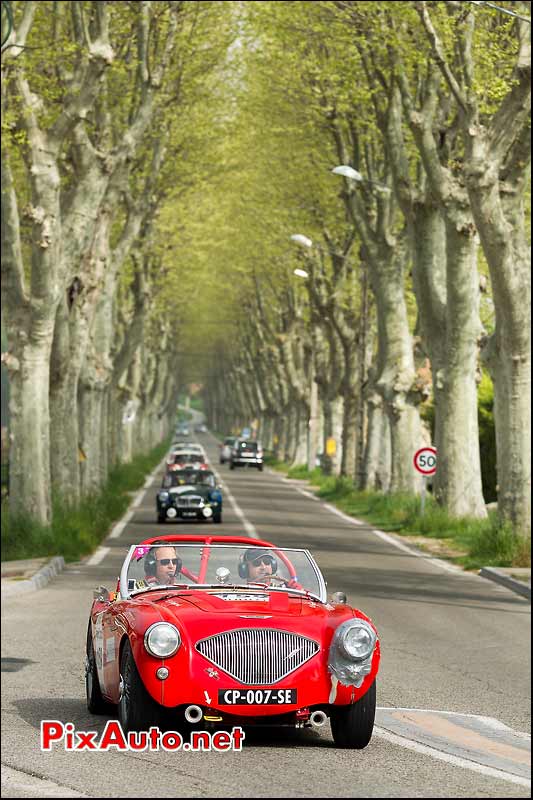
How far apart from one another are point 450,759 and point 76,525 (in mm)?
2625

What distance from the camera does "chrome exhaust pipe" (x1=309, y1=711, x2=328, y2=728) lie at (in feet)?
9.49

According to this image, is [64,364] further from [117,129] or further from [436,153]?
[117,129]

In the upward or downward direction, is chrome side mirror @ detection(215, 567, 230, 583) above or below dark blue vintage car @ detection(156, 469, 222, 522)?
below

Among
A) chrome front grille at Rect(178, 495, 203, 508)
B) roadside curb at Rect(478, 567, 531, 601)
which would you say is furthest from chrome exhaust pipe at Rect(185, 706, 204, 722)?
roadside curb at Rect(478, 567, 531, 601)

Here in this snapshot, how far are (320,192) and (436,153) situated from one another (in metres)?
34.0

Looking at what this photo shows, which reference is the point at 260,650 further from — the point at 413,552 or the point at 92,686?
the point at 413,552

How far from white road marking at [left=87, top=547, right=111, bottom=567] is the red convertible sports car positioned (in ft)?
3.74

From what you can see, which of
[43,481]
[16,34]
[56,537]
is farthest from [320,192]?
[56,537]

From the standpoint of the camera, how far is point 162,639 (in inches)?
121

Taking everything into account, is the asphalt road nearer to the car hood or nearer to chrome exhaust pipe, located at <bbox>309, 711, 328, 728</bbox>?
chrome exhaust pipe, located at <bbox>309, 711, 328, 728</bbox>

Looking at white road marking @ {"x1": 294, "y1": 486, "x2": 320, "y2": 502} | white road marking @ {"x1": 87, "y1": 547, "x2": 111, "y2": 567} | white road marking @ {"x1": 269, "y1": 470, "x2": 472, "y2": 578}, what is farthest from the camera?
white road marking @ {"x1": 294, "y1": 486, "x2": 320, "y2": 502}

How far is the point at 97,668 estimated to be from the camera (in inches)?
121

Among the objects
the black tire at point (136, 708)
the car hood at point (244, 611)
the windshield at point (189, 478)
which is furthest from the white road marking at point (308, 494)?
the black tire at point (136, 708)

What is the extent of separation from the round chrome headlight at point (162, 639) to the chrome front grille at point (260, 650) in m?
0.06
